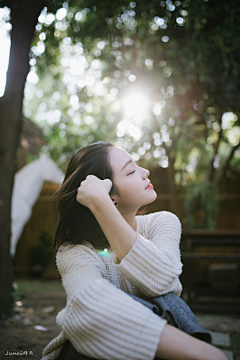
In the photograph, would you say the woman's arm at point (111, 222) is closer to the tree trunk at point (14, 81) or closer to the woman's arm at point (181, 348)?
the woman's arm at point (181, 348)

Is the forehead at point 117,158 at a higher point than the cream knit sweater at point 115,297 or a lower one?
higher

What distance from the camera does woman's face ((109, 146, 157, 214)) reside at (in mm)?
1391

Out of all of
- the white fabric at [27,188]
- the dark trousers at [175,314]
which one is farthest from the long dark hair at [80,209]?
the white fabric at [27,188]

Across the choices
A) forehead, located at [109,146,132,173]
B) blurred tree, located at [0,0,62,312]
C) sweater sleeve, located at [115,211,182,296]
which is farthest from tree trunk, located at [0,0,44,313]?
sweater sleeve, located at [115,211,182,296]

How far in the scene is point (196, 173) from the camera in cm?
704

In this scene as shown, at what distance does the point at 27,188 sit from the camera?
17.7ft

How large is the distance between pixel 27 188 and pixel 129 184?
434 cm

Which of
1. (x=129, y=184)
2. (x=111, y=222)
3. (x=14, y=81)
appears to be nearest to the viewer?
(x=111, y=222)

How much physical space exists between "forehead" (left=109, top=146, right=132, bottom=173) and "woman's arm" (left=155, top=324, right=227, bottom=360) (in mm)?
708

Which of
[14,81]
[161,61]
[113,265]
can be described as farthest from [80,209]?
[161,61]

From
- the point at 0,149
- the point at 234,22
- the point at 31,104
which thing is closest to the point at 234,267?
the point at 234,22

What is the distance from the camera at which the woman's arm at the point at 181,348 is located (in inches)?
38.0

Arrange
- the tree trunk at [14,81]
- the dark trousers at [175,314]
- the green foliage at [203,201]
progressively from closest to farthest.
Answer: the dark trousers at [175,314], the tree trunk at [14,81], the green foliage at [203,201]

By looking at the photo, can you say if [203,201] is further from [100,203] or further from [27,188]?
[100,203]
